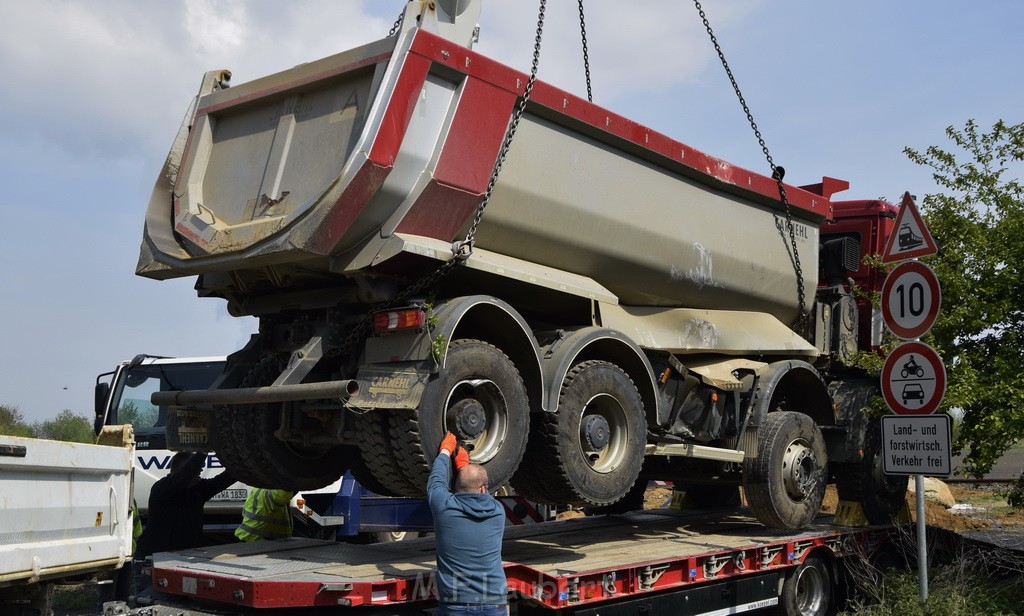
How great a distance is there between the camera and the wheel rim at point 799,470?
7988 millimetres

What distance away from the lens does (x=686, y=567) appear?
6742 millimetres

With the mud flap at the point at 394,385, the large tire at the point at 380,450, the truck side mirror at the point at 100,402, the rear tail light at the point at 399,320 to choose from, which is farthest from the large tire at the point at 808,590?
the truck side mirror at the point at 100,402

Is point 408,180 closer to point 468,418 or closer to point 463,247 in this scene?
point 463,247

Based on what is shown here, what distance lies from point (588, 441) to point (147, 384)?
7.01 metres

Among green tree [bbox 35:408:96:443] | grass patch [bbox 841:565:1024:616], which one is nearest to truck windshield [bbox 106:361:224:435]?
grass patch [bbox 841:565:1024:616]

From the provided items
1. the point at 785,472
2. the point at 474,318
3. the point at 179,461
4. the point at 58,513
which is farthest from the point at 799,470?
the point at 58,513

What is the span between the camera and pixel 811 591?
26.9 feet

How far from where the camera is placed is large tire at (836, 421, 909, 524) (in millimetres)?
9023

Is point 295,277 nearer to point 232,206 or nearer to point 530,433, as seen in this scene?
point 232,206

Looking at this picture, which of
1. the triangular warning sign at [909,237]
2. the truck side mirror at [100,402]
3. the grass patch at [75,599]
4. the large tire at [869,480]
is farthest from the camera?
the truck side mirror at [100,402]

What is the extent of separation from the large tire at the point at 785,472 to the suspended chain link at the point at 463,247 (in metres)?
3.22

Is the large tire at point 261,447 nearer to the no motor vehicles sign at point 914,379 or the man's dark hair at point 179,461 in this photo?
the man's dark hair at point 179,461

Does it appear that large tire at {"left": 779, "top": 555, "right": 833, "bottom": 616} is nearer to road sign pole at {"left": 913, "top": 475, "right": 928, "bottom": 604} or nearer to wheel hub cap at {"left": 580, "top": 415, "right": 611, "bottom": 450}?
road sign pole at {"left": 913, "top": 475, "right": 928, "bottom": 604}

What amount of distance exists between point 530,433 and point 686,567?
1468 mm
